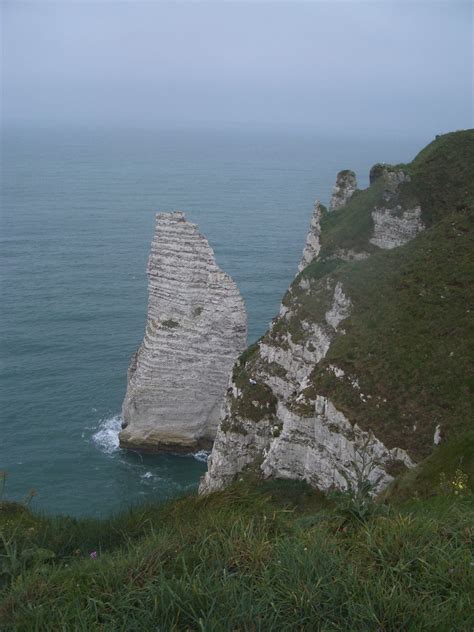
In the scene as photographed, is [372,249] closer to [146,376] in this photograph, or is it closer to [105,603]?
[146,376]

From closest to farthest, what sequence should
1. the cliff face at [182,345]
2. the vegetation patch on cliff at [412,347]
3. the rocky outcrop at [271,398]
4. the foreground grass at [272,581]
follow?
the foreground grass at [272,581]
the vegetation patch on cliff at [412,347]
the rocky outcrop at [271,398]
the cliff face at [182,345]

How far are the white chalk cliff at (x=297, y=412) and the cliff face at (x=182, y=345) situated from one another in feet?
19.0

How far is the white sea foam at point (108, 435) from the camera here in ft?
151

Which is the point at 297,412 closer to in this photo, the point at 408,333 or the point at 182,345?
the point at 408,333

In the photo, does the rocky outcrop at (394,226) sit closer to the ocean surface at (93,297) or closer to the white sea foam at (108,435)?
the ocean surface at (93,297)

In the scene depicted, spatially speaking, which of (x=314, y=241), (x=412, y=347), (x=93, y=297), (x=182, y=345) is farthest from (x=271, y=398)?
(x=93, y=297)

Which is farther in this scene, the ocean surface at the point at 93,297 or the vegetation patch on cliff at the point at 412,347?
the ocean surface at the point at 93,297

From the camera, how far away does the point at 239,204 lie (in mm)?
119250

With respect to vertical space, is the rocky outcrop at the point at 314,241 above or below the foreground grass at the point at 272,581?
above

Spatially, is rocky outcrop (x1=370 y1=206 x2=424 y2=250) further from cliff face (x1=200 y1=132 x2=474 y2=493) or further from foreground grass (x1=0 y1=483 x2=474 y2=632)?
foreground grass (x1=0 y1=483 x2=474 y2=632)

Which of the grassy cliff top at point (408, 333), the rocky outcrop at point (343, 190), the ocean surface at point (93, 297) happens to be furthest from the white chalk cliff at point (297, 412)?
the rocky outcrop at point (343, 190)

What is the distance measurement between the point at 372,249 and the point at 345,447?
23816 millimetres

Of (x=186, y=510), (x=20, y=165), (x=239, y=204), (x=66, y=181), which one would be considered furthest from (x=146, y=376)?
(x=20, y=165)

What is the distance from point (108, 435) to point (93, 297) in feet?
85.8
